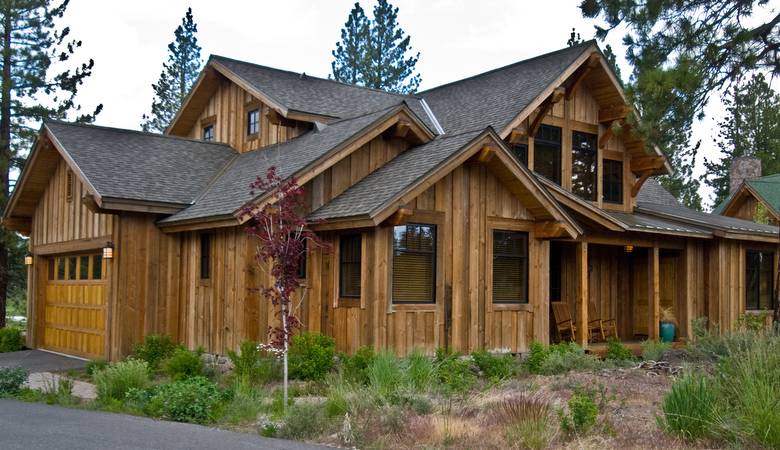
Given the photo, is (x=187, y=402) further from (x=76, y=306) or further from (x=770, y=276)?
(x=770, y=276)

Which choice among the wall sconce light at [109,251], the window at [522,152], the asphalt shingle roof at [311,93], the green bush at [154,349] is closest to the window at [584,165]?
the window at [522,152]

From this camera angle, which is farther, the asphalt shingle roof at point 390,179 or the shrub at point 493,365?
the shrub at point 493,365

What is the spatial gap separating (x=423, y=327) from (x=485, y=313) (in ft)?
5.14

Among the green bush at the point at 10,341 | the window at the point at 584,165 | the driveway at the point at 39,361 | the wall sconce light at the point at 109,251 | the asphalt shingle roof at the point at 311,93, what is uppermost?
the asphalt shingle roof at the point at 311,93

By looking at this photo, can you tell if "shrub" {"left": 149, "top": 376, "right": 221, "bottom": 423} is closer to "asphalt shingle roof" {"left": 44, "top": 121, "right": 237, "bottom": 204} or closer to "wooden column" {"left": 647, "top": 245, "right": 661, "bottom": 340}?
"asphalt shingle roof" {"left": 44, "top": 121, "right": 237, "bottom": 204}

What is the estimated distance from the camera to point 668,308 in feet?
72.0

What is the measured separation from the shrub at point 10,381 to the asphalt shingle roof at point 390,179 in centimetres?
544

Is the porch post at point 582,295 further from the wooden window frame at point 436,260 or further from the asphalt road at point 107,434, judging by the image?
the asphalt road at point 107,434

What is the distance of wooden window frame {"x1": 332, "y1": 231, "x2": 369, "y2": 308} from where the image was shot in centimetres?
1460

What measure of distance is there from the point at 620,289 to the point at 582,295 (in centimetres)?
416

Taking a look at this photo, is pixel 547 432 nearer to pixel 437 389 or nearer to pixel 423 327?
pixel 437 389

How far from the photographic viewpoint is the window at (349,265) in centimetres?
1505

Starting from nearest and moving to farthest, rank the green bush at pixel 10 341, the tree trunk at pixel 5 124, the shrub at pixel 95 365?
the shrub at pixel 95 365
the green bush at pixel 10 341
the tree trunk at pixel 5 124

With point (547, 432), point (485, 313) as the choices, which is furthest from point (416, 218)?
point (547, 432)
